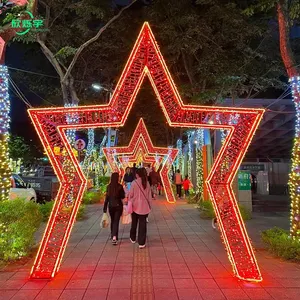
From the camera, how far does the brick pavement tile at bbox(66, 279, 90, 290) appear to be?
539 centimetres

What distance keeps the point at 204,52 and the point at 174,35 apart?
4.19 ft

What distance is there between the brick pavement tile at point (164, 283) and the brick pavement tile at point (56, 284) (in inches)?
52.3

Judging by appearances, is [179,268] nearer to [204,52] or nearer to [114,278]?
[114,278]

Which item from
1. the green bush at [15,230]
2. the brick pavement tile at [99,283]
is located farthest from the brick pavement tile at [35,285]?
the green bush at [15,230]

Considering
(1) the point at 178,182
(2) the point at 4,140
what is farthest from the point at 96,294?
(1) the point at 178,182

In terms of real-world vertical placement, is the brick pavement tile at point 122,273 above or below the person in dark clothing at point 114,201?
below

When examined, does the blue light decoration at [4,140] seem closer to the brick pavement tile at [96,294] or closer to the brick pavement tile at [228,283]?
the brick pavement tile at [96,294]

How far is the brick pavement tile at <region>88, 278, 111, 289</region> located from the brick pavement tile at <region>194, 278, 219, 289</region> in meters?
1.33

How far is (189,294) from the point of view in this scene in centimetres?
507

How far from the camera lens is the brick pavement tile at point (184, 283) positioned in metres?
5.37

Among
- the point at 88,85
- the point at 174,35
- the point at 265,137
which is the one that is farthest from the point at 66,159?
the point at 265,137

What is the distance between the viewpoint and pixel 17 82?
63.2 feet

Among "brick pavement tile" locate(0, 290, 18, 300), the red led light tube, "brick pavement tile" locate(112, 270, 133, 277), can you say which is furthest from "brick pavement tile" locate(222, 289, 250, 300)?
"brick pavement tile" locate(0, 290, 18, 300)

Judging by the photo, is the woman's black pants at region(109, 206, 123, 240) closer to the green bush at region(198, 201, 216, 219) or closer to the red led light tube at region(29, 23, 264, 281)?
the red led light tube at region(29, 23, 264, 281)
